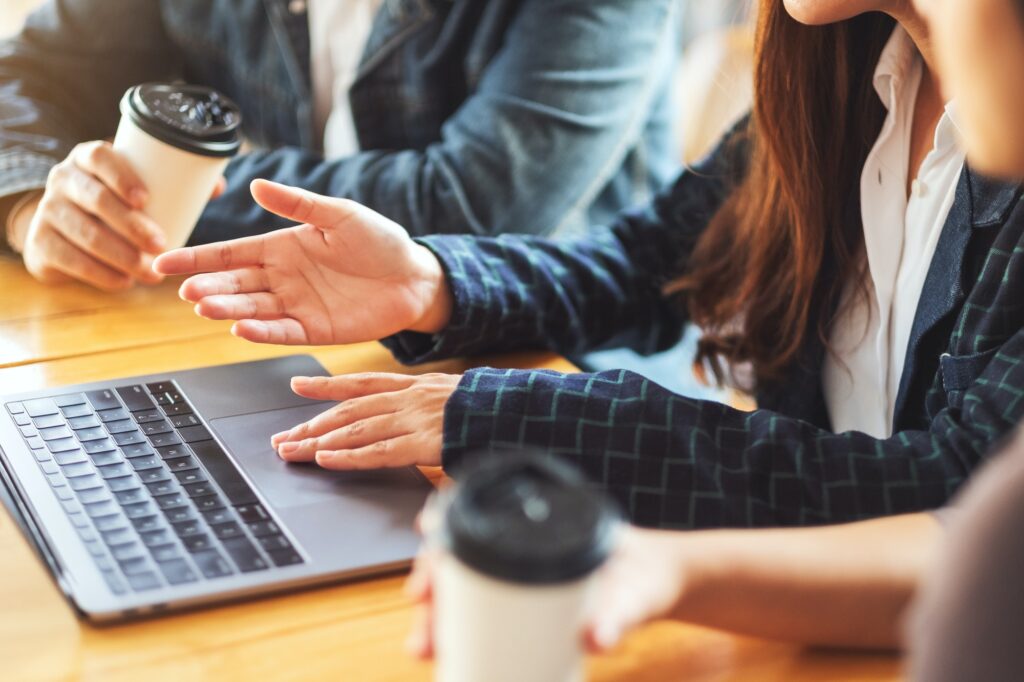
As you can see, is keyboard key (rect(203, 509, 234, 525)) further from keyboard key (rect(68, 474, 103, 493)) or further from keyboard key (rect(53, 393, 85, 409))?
keyboard key (rect(53, 393, 85, 409))

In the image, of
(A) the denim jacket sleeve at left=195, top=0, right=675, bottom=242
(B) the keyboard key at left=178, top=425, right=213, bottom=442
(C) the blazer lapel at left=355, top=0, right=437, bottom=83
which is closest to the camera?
(B) the keyboard key at left=178, top=425, right=213, bottom=442

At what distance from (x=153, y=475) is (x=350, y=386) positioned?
16cm

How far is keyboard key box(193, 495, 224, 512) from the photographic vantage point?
2.31 ft

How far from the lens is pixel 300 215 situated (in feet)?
2.96

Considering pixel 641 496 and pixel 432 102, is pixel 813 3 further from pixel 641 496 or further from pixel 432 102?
pixel 432 102

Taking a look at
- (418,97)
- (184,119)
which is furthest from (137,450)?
(418,97)

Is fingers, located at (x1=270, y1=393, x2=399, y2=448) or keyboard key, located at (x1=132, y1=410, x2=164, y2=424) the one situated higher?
fingers, located at (x1=270, y1=393, x2=399, y2=448)

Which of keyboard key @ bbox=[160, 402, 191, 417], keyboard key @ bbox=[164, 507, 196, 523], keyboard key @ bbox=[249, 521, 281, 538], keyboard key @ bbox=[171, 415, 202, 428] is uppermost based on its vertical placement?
keyboard key @ bbox=[249, 521, 281, 538]

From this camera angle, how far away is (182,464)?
0.76 metres

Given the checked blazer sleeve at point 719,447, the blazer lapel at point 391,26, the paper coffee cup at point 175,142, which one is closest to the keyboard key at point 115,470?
the checked blazer sleeve at point 719,447

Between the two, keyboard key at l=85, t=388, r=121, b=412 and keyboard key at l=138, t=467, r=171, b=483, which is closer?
keyboard key at l=138, t=467, r=171, b=483

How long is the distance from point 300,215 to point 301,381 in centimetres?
16

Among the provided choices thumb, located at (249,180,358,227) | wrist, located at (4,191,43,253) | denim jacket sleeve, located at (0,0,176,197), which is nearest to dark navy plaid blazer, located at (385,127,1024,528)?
thumb, located at (249,180,358,227)

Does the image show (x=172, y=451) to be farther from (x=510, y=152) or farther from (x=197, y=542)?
(x=510, y=152)
